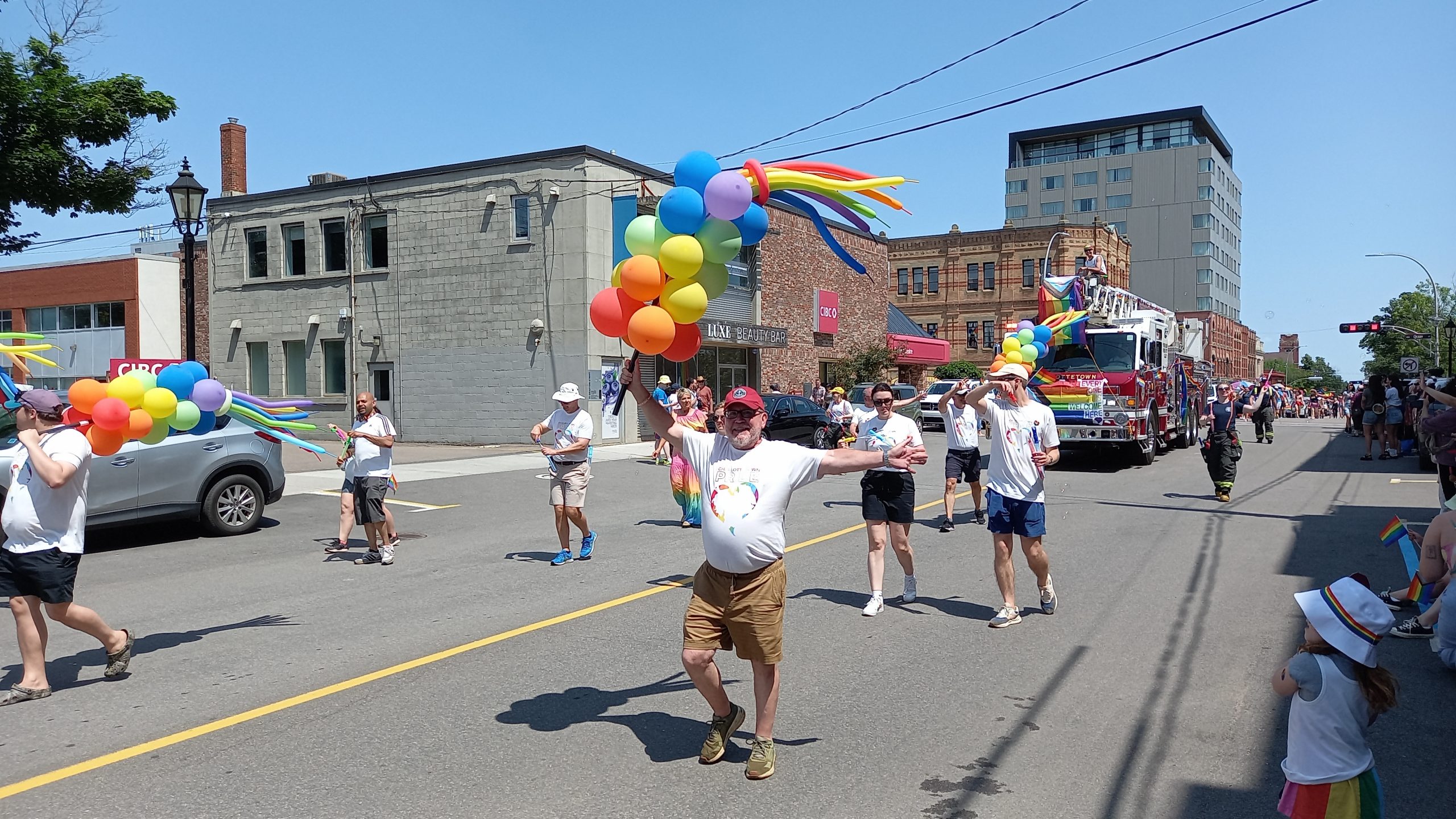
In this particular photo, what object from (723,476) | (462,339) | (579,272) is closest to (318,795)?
(723,476)

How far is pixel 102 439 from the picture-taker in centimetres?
578

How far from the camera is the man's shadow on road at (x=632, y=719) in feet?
15.8

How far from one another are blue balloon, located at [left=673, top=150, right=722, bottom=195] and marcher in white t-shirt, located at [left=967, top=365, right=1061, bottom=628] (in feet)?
10.9

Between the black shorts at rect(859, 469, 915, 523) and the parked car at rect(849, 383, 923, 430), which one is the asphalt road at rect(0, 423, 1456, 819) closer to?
the black shorts at rect(859, 469, 915, 523)

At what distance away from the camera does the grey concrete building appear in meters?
88.2

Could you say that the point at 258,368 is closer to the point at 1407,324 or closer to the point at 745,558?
the point at 745,558

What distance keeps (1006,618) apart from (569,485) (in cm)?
431

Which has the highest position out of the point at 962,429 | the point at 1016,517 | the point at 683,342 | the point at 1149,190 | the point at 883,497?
the point at 1149,190

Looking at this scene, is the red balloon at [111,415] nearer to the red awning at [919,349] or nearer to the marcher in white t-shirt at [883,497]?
the marcher in white t-shirt at [883,497]

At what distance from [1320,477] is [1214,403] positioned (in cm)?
575

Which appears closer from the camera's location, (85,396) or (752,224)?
(752,224)

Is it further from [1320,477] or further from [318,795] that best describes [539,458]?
[318,795]

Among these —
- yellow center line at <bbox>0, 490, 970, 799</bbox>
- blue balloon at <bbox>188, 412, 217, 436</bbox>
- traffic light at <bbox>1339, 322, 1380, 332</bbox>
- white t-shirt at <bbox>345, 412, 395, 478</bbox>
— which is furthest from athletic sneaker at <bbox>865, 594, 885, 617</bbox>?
traffic light at <bbox>1339, 322, 1380, 332</bbox>

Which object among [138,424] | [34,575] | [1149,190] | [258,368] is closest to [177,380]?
[138,424]
